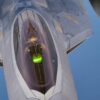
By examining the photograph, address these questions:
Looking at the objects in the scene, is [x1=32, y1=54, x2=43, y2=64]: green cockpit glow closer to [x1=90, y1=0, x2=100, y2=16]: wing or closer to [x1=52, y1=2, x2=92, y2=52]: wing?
[x1=52, y1=2, x2=92, y2=52]: wing

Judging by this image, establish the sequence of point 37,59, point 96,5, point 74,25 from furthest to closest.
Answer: point 96,5 < point 74,25 < point 37,59

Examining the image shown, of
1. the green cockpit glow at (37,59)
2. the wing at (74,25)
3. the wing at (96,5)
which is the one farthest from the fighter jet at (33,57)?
the wing at (96,5)

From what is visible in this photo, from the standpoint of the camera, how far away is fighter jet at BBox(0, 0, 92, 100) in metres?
5.11

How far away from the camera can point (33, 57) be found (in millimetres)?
5375

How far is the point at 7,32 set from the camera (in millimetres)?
6543

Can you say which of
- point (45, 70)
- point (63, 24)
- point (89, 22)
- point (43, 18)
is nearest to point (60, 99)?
point (45, 70)

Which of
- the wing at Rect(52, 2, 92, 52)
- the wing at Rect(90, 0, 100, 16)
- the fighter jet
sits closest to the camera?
the fighter jet

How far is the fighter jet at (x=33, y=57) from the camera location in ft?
16.8

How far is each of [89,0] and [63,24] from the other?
1032mm

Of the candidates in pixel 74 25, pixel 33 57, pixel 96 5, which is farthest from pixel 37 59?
pixel 96 5

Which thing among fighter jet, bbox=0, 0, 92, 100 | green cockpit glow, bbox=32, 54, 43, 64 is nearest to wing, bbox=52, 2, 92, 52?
fighter jet, bbox=0, 0, 92, 100

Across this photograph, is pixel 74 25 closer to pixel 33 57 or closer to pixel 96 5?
pixel 96 5

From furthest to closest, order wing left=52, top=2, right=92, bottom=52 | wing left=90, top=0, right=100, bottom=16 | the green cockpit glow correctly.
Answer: wing left=90, top=0, right=100, bottom=16 < wing left=52, top=2, right=92, bottom=52 < the green cockpit glow

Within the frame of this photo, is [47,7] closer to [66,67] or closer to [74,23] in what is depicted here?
[74,23]
